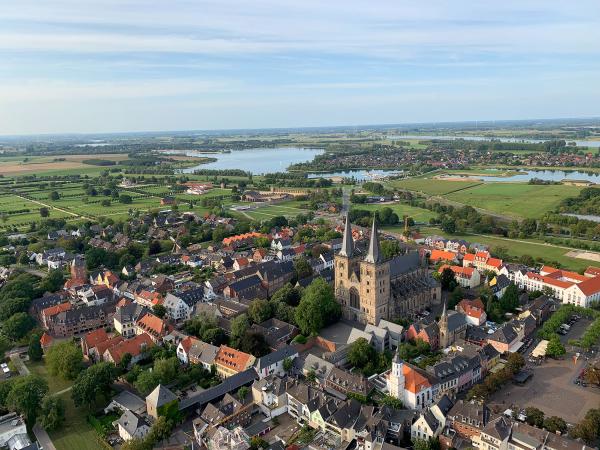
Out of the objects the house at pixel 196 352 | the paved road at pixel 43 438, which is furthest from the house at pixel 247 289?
the paved road at pixel 43 438

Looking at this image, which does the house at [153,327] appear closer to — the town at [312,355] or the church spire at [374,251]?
the town at [312,355]

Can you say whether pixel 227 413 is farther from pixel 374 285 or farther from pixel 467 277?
pixel 467 277

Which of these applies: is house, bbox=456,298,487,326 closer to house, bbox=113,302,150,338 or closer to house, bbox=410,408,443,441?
house, bbox=410,408,443,441

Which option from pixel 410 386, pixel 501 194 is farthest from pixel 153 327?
pixel 501 194

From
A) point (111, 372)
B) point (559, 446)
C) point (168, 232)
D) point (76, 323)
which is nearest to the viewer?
point (559, 446)

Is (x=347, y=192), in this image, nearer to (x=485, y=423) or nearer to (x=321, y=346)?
(x=321, y=346)

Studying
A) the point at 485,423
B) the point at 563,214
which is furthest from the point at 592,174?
the point at 485,423
